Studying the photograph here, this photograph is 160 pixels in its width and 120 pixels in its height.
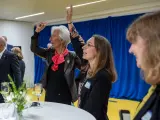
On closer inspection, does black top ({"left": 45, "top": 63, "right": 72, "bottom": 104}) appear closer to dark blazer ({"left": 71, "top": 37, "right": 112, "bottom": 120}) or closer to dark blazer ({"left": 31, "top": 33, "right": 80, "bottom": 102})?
dark blazer ({"left": 31, "top": 33, "right": 80, "bottom": 102})

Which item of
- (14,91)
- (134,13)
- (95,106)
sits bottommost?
(95,106)

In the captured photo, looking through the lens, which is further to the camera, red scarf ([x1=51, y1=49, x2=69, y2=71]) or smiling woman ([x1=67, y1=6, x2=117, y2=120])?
red scarf ([x1=51, y1=49, x2=69, y2=71])

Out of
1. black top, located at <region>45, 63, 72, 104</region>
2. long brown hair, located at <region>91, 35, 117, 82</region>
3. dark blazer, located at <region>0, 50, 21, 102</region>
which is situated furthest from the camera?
dark blazer, located at <region>0, 50, 21, 102</region>

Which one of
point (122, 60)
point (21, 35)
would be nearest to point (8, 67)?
point (122, 60)

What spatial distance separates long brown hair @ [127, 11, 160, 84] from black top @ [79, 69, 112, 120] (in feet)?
2.71

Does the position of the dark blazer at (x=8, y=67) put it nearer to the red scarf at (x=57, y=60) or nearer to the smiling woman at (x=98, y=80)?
the red scarf at (x=57, y=60)

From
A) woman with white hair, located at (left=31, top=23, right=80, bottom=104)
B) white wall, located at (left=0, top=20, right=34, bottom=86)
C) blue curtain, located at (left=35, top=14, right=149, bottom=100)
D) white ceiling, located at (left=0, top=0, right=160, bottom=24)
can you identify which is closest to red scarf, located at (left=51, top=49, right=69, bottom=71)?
woman with white hair, located at (left=31, top=23, right=80, bottom=104)

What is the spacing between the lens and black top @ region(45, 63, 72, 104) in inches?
98.3

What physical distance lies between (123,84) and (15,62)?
13.5 ft

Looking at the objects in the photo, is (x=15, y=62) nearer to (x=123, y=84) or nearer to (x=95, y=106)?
(x=95, y=106)

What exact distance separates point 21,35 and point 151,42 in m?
8.43

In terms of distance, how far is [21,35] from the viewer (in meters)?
8.85

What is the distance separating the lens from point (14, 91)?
160 centimetres

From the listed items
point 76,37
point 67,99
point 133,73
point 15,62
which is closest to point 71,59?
point 76,37
